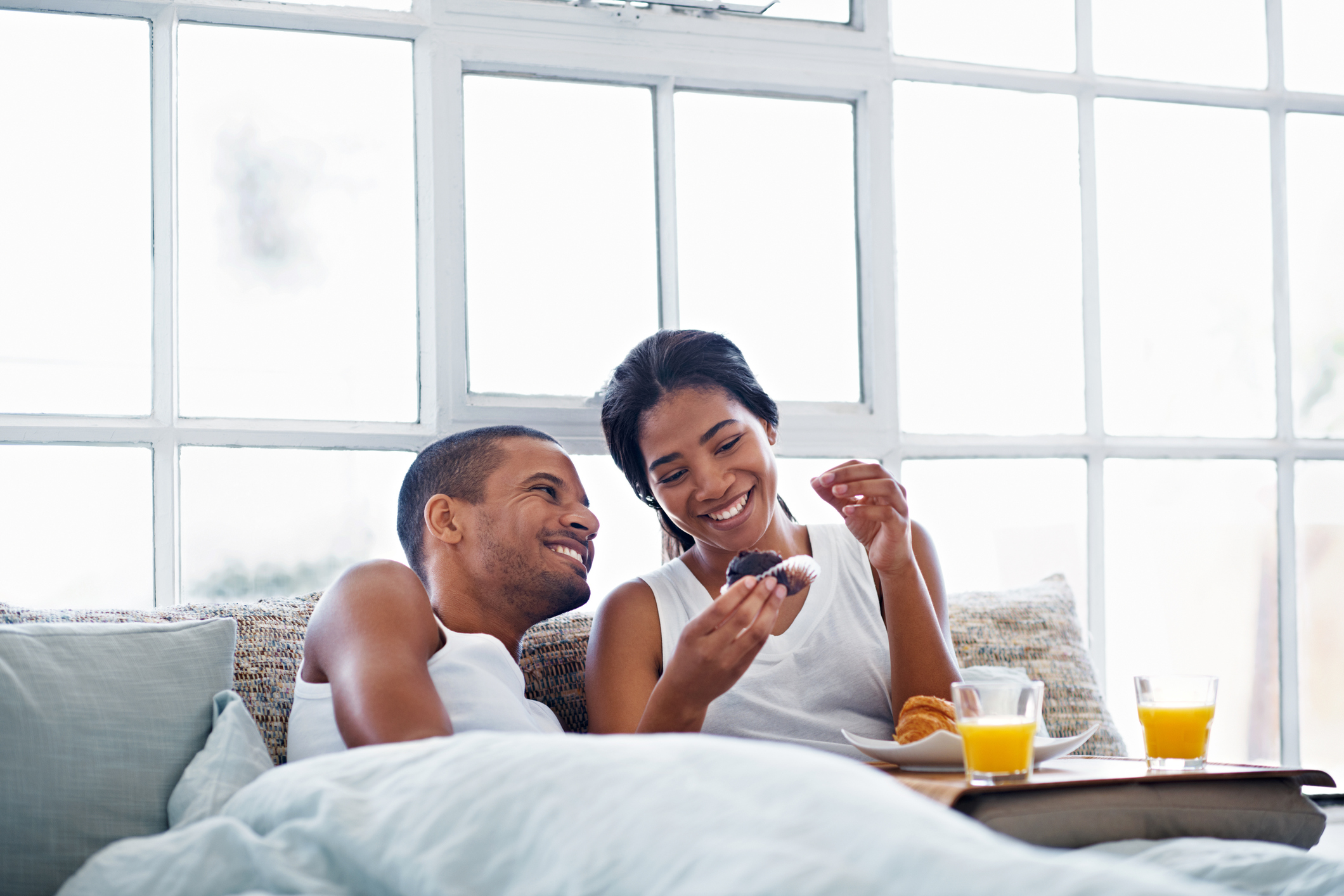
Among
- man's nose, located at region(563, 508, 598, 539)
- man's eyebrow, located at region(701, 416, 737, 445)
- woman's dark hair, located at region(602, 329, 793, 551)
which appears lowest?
man's nose, located at region(563, 508, 598, 539)

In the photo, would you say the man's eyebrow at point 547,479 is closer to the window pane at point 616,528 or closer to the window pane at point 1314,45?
the window pane at point 616,528

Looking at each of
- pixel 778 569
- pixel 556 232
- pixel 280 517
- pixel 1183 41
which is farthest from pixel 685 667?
pixel 1183 41

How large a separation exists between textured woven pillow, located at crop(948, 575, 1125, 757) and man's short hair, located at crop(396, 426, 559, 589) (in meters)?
0.85

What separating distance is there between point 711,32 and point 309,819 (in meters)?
2.01

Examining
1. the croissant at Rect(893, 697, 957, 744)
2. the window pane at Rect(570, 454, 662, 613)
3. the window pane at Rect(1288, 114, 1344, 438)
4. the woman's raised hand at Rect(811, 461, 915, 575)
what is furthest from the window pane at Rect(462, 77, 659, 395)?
the window pane at Rect(1288, 114, 1344, 438)

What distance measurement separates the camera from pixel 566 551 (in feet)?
6.08

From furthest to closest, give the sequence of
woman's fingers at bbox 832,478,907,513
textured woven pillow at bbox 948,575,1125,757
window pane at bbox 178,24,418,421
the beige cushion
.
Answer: window pane at bbox 178,24,418,421 → textured woven pillow at bbox 948,575,1125,757 → woman's fingers at bbox 832,478,907,513 → the beige cushion

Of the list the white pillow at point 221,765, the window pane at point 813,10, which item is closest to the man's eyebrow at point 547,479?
the white pillow at point 221,765

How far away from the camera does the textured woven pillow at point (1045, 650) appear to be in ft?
6.91

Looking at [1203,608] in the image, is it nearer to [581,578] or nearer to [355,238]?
[581,578]

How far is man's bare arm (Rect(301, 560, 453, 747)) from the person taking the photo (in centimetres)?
138

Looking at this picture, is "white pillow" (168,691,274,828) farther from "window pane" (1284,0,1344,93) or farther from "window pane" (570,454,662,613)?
"window pane" (1284,0,1344,93)

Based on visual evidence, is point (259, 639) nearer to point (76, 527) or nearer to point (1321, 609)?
point (76, 527)

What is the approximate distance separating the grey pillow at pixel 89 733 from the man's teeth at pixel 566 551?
1.67 ft
